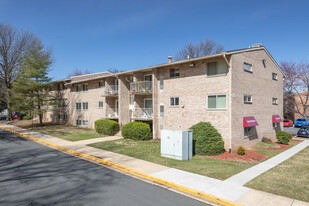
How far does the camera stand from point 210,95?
Answer: 50.1 feet

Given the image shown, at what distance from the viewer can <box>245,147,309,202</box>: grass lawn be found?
726 centimetres

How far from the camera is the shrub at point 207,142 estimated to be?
1315cm

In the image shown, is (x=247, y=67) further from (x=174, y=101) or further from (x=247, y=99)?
(x=174, y=101)

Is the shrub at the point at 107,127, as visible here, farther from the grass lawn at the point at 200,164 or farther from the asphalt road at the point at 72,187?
the asphalt road at the point at 72,187

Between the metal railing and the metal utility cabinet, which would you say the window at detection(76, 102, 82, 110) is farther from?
the metal utility cabinet

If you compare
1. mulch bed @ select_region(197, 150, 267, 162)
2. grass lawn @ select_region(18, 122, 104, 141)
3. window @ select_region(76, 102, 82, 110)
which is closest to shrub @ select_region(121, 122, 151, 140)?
grass lawn @ select_region(18, 122, 104, 141)

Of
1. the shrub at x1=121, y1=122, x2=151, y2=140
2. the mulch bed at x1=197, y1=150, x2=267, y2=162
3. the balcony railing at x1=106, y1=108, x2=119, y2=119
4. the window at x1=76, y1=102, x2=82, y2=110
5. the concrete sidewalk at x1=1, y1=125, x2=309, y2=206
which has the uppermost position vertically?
the window at x1=76, y1=102, x2=82, y2=110

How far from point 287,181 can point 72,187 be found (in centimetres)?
885

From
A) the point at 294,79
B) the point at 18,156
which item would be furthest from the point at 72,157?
the point at 294,79

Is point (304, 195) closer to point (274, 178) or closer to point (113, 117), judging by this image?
point (274, 178)

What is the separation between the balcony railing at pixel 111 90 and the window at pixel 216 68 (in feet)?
38.0

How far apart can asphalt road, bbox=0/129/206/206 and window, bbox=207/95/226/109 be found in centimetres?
890

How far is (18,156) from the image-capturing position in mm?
12336

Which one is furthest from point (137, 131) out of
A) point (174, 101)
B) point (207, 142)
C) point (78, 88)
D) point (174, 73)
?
point (78, 88)
